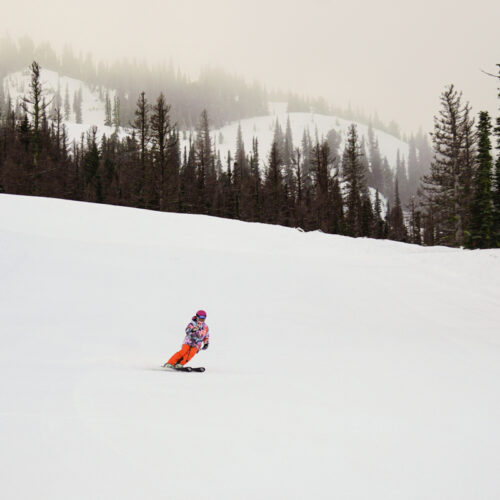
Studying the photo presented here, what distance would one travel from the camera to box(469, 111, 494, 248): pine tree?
119ft

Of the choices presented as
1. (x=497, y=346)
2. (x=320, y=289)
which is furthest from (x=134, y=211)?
(x=497, y=346)

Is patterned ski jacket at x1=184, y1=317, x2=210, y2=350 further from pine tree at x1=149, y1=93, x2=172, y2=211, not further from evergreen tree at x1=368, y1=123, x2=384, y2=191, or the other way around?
evergreen tree at x1=368, y1=123, x2=384, y2=191

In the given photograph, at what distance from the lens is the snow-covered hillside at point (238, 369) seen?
131 inches

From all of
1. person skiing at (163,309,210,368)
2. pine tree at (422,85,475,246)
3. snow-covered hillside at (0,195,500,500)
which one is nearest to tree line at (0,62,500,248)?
pine tree at (422,85,475,246)

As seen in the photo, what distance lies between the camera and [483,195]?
36.5 meters

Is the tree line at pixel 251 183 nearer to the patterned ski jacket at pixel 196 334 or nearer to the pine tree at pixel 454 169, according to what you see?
the pine tree at pixel 454 169

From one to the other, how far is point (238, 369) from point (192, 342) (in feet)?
3.24

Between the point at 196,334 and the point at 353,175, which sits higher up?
the point at 353,175

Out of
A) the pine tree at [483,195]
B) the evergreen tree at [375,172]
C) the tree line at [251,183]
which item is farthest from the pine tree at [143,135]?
the evergreen tree at [375,172]

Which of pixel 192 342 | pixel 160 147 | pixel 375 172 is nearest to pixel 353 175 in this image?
pixel 160 147

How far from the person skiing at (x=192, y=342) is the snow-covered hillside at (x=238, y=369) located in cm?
44

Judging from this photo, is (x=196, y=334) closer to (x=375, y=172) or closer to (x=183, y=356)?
(x=183, y=356)

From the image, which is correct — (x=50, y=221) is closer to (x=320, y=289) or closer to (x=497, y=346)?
(x=320, y=289)

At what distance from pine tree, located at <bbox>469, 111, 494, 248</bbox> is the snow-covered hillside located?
23.1 m
